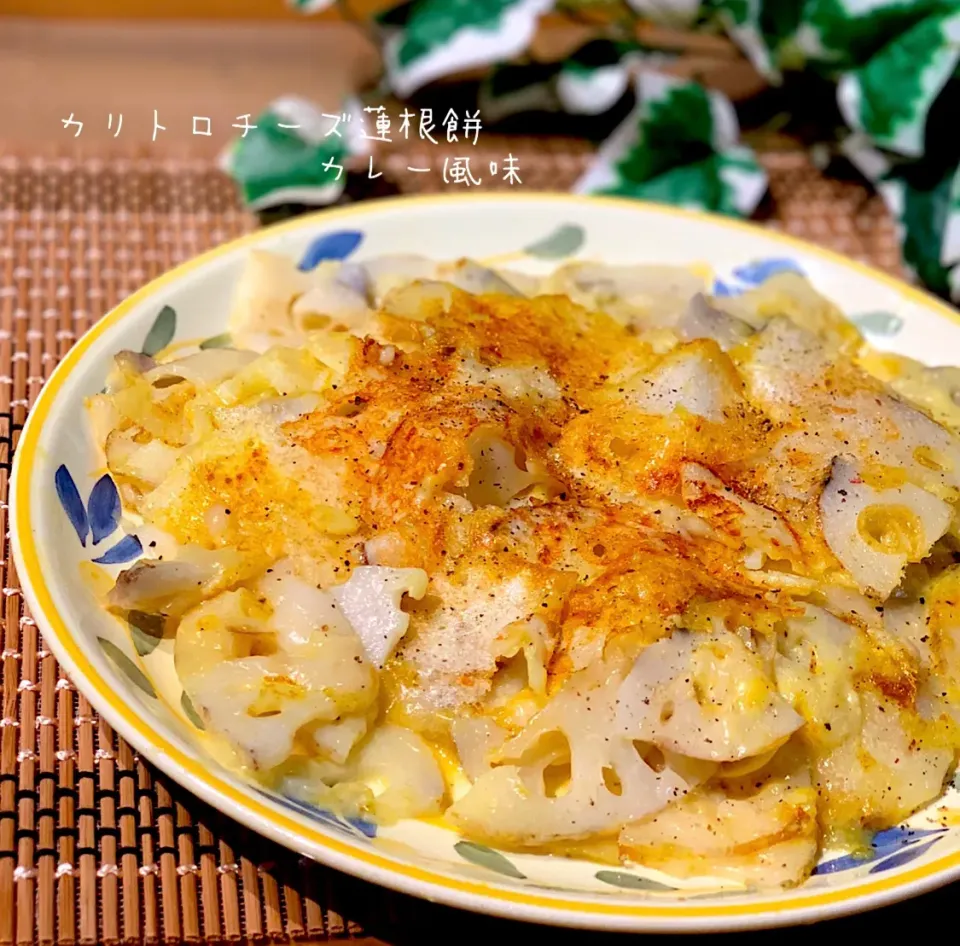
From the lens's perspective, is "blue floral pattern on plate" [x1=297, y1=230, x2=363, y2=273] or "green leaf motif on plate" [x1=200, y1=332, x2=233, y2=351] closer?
"green leaf motif on plate" [x1=200, y1=332, x2=233, y2=351]

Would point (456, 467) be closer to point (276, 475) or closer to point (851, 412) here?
point (276, 475)

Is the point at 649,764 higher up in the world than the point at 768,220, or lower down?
lower down

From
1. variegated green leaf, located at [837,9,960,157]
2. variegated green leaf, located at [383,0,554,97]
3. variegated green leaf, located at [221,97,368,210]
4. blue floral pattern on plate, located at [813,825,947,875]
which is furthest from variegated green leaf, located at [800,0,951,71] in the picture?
blue floral pattern on plate, located at [813,825,947,875]

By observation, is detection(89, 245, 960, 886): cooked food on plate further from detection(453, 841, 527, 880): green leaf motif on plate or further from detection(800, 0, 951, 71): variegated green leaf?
detection(800, 0, 951, 71): variegated green leaf

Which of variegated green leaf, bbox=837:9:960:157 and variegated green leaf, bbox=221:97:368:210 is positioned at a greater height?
variegated green leaf, bbox=837:9:960:157

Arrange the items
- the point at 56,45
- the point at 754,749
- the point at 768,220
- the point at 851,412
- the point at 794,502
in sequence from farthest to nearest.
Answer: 1. the point at 56,45
2. the point at 768,220
3. the point at 851,412
4. the point at 794,502
5. the point at 754,749

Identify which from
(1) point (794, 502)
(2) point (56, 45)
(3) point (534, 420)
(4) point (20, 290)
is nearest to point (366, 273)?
(3) point (534, 420)

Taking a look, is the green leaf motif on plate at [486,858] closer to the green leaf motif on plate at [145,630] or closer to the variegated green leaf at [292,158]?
the green leaf motif on plate at [145,630]
